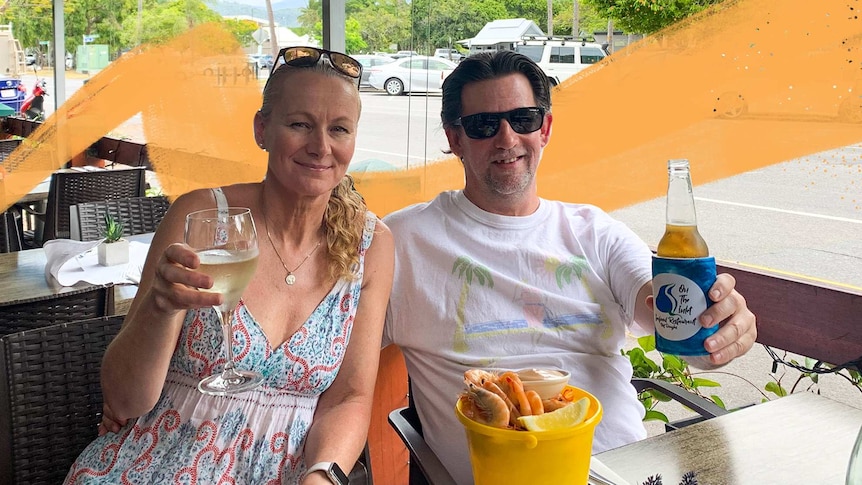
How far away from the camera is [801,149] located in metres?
3.55

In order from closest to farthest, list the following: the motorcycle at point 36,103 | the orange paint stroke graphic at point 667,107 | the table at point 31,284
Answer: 1. the table at point 31,284
2. the orange paint stroke graphic at point 667,107
3. the motorcycle at point 36,103

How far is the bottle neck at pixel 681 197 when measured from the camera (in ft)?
4.55

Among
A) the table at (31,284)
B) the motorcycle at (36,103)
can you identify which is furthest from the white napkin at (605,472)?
the motorcycle at (36,103)

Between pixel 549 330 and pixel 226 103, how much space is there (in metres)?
3.60

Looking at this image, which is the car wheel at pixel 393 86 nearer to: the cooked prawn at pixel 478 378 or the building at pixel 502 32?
the building at pixel 502 32

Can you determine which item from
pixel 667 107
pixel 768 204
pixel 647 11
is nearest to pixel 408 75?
pixel 647 11

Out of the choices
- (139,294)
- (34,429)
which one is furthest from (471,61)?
(34,429)

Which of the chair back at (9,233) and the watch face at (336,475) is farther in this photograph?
the chair back at (9,233)

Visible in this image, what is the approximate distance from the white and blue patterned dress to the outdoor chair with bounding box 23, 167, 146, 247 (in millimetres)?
3142

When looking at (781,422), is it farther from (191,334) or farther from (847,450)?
(191,334)

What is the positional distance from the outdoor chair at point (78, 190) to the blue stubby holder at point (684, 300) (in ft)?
13.1

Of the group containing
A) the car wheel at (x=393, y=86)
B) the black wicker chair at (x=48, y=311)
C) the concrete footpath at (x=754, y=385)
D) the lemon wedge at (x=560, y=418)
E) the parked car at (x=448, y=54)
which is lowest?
the concrete footpath at (x=754, y=385)

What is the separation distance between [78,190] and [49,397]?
3040mm

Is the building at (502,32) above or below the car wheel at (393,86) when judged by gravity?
above
